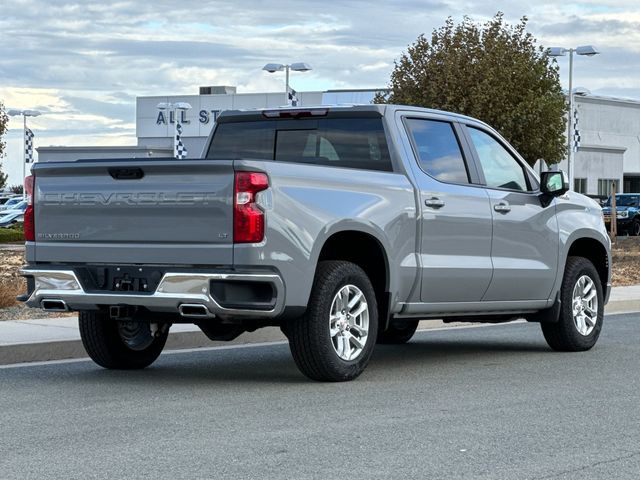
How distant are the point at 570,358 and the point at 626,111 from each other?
244 ft

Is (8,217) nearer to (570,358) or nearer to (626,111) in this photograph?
(626,111)

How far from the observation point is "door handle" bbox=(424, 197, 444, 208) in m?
11.0

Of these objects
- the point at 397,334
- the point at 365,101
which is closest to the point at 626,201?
the point at 365,101

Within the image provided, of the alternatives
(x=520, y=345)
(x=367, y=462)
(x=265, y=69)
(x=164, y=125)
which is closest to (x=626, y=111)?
(x=164, y=125)

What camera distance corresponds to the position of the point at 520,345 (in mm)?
13773

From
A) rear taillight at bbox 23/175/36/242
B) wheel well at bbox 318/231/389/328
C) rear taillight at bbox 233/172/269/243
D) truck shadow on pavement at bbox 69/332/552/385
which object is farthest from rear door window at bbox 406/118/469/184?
rear taillight at bbox 23/175/36/242

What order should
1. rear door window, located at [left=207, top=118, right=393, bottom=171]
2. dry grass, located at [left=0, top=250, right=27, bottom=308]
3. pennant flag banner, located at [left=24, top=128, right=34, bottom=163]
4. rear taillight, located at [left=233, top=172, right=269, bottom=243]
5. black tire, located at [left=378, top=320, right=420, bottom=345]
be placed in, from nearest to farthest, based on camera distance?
rear taillight, located at [left=233, top=172, right=269, bottom=243] → rear door window, located at [left=207, top=118, right=393, bottom=171] → black tire, located at [left=378, top=320, right=420, bottom=345] → dry grass, located at [left=0, top=250, right=27, bottom=308] → pennant flag banner, located at [left=24, top=128, right=34, bottom=163]

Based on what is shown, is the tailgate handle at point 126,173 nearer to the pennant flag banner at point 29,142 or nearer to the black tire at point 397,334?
the black tire at point 397,334

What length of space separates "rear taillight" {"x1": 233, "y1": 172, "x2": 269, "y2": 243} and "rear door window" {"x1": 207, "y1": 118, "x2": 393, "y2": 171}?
161 centimetres

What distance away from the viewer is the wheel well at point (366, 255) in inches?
409

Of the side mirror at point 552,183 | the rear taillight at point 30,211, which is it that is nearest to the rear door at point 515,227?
the side mirror at point 552,183

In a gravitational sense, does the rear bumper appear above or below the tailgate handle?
below

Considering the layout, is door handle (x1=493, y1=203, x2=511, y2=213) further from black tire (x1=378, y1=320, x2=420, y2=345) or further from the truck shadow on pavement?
black tire (x1=378, y1=320, x2=420, y2=345)

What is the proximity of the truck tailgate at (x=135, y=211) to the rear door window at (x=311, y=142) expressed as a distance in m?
1.53
